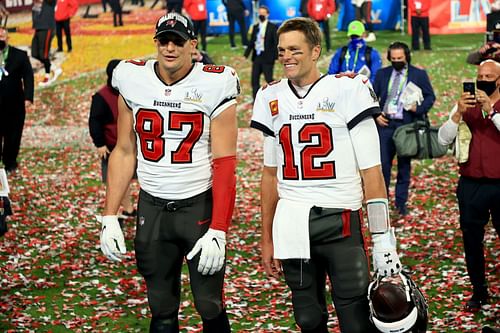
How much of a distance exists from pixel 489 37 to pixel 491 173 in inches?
106

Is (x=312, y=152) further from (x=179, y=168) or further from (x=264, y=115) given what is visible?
(x=179, y=168)

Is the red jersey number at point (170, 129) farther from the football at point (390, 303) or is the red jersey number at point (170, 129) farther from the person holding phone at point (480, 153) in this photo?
the person holding phone at point (480, 153)

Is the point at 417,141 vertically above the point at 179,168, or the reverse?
the point at 179,168

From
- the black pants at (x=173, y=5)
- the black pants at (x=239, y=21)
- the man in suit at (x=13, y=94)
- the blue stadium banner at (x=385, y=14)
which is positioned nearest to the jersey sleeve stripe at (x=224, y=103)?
the man in suit at (x=13, y=94)

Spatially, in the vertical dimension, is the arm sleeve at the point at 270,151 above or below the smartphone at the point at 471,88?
below

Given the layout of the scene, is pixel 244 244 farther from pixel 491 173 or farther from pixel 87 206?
pixel 491 173

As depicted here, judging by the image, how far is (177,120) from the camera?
6297mm

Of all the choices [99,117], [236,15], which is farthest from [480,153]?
[236,15]

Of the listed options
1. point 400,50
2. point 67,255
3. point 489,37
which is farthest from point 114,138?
point 489,37

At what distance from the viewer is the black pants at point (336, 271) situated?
595 centimetres

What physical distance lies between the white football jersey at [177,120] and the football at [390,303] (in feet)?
5.42

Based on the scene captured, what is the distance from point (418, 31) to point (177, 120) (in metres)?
20.1

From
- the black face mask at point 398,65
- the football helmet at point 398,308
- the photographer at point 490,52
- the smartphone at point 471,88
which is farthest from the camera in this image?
the black face mask at point 398,65

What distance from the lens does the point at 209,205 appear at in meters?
6.44
